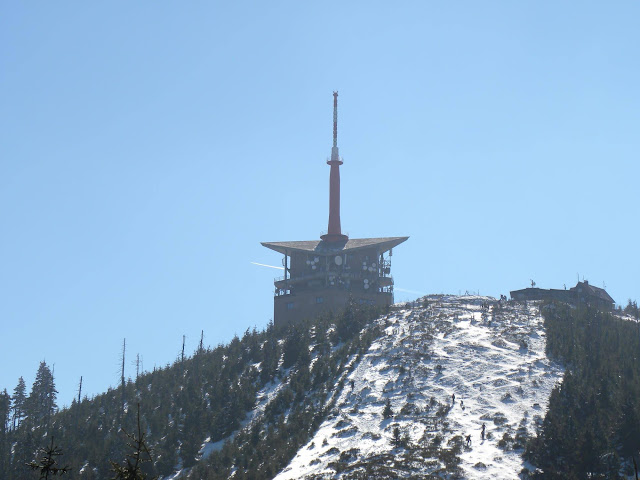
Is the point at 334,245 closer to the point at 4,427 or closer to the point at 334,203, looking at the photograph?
the point at 334,203

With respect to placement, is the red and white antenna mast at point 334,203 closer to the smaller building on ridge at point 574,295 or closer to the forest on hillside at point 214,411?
the forest on hillside at point 214,411

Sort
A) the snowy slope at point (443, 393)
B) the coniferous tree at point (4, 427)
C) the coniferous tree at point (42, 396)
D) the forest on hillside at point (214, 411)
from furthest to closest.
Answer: the coniferous tree at point (42, 396) < the coniferous tree at point (4, 427) < the forest on hillside at point (214, 411) < the snowy slope at point (443, 393)

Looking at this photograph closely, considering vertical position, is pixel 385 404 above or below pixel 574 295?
below

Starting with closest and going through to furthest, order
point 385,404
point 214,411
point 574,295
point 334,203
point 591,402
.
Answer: point 591,402
point 385,404
point 214,411
point 574,295
point 334,203

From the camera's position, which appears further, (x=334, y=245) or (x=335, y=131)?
(x=335, y=131)

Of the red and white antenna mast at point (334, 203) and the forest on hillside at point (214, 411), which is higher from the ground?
the red and white antenna mast at point (334, 203)

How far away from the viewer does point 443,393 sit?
213 feet

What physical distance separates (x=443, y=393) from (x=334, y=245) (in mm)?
39442

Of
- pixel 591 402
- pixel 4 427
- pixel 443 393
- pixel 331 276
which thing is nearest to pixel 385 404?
pixel 443 393

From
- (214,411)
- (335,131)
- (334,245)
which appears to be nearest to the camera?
(214,411)

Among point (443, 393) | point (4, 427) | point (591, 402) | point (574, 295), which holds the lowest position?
point (4, 427)

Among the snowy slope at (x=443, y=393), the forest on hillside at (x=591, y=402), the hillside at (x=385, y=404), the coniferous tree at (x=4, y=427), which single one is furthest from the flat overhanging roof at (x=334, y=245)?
the coniferous tree at (x=4, y=427)

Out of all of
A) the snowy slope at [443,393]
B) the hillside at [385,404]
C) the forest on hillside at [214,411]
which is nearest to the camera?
the hillside at [385,404]

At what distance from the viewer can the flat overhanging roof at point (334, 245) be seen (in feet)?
326
